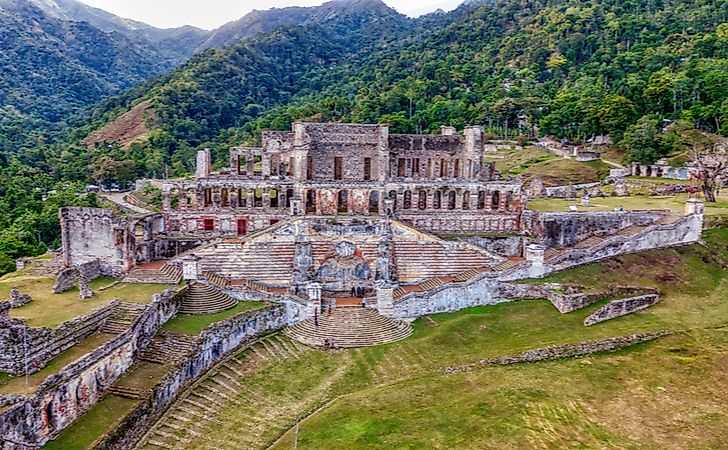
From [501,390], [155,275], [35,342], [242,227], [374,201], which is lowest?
[501,390]

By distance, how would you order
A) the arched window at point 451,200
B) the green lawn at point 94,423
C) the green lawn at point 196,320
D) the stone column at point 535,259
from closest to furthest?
the green lawn at point 94,423 → the green lawn at point 196,320 → the stone column at point 535,259 → the arched window at point 451,200

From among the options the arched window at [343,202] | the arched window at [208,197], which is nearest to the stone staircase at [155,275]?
the arched window at [208,197]

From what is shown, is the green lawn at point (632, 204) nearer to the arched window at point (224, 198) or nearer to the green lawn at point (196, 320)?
the arched window at point (224, 198)

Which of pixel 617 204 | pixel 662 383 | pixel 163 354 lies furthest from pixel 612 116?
pixel 163 354

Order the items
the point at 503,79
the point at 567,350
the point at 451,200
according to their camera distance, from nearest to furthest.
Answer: the point at 567,350
the point at 451,200
the point at 503,79

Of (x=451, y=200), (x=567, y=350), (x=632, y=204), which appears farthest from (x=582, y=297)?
(x=632, y=204)

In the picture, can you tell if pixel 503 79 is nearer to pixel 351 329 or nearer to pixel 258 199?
pixel 258 199
